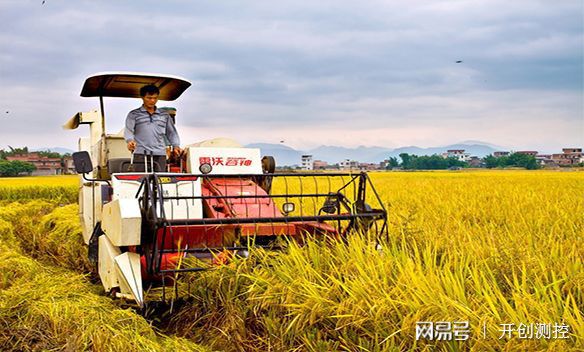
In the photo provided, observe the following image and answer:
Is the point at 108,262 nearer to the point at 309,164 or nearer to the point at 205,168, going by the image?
the point at 205,168

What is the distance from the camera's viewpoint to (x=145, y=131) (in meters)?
7.00

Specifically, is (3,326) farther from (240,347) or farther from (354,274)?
(354,274)

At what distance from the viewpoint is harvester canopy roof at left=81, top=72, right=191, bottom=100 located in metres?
7.15

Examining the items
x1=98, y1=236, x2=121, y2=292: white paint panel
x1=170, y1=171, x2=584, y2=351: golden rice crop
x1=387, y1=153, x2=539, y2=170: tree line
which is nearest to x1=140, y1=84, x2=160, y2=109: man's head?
x1=98, y1=236, x2=121, y2=292: white paint panel

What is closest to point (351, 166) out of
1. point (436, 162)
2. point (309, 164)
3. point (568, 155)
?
point (309, 164)

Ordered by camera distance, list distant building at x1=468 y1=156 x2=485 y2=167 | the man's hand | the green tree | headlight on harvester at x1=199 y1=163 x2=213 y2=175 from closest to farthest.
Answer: headlight on harvester at x1=199 y1=163 x2=213 y2=175 → the man's hand → the green tree → distant building at x1=468 y1=156 x2=485 y2=167

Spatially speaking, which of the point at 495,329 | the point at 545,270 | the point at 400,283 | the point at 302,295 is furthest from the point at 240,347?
the point at 545,270

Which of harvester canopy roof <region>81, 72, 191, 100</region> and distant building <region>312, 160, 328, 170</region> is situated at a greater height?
harvester canopy roof <region>81, 72, 191, 100</region>

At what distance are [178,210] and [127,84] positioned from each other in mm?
2130

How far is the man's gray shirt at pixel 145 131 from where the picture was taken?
22.9 ft

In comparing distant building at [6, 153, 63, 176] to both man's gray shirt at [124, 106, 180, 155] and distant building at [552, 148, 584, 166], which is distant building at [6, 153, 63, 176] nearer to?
man's gray shirt at [124, 106, 180, 155]

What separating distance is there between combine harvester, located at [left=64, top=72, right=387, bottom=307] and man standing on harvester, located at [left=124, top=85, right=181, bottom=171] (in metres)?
0.17

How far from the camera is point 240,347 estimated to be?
4254mm

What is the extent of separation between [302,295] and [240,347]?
65 centimetres
